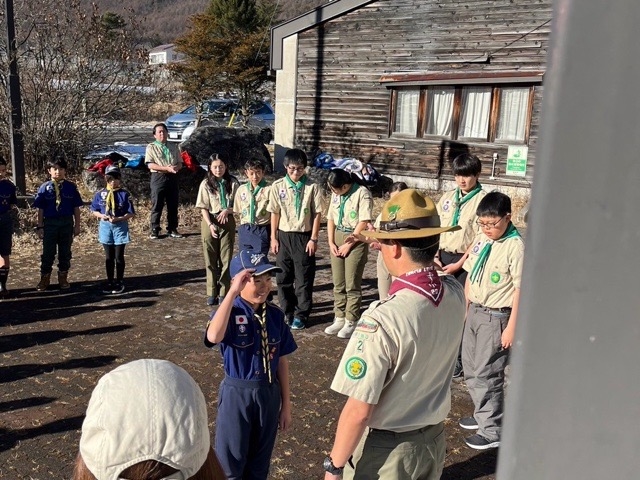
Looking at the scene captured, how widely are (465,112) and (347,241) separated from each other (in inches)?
364

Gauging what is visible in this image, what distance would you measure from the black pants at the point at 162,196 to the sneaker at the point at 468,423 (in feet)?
24.5

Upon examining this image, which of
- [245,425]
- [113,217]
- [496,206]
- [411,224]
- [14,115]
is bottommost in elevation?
[245,425]

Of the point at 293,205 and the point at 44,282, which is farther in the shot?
the point at 44,282

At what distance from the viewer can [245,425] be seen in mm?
3295

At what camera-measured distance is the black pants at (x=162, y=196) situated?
11062 millimetres

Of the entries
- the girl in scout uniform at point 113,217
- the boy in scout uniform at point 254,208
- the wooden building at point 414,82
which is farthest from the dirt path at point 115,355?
the wooden building at point 414,82

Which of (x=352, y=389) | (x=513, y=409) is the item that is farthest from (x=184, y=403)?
(x=352, y=389)

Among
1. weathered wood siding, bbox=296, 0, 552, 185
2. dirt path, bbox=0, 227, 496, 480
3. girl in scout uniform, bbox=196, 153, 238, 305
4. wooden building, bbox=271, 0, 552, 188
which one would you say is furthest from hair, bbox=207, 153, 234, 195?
weathered wood siding, bbox=296, 0, 552, 185

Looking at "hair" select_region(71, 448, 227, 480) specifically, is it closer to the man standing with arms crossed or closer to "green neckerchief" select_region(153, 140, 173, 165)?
the man standing with arms crossed

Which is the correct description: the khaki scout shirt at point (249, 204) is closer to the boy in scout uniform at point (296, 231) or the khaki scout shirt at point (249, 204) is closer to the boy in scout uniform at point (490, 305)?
the boy in scout uniform at point (296, 231)

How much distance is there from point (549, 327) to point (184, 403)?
1.01 metres

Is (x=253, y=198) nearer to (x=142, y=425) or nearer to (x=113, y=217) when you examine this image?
(x=113, y=217)

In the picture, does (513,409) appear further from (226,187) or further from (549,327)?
(226,187)

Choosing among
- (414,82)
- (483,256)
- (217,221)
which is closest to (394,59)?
(414,82)
